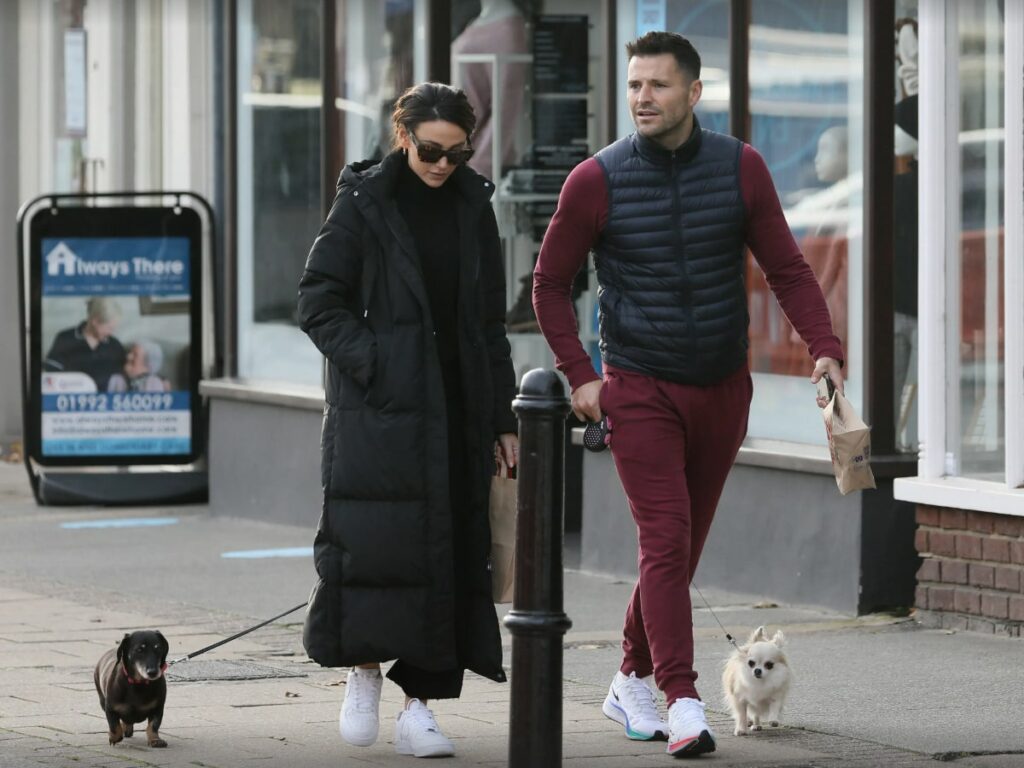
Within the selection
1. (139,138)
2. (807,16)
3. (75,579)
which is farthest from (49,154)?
(807,16)

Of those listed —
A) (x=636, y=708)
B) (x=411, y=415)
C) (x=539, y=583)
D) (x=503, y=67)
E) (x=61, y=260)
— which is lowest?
(x=636, y=708)

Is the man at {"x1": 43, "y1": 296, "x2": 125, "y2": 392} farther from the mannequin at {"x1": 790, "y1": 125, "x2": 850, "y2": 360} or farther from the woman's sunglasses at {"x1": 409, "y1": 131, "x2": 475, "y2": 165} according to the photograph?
the woman's sunglasses at {"x1": 409, "y1": 131, "x2": 475, "y2": 165}

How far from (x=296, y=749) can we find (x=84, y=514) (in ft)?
23.8

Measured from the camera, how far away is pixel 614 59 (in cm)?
1037

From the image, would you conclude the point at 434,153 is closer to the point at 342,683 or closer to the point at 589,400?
the point at 589,400

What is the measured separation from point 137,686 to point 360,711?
1.93 ft

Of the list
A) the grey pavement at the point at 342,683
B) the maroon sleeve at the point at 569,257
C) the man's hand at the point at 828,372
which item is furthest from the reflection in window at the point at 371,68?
the man's hand at the point at 828,372

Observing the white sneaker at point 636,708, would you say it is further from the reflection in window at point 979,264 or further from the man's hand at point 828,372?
the reflection in window at point 979,264

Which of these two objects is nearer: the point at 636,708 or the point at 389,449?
the point at 389,449

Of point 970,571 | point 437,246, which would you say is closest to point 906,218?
point 970,571

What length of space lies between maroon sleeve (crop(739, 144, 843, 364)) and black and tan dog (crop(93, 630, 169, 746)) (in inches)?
74.0

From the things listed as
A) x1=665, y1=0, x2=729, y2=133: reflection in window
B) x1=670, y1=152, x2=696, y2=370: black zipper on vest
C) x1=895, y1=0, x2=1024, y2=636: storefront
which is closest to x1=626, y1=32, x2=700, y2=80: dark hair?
x1=670, y1=152, x2=696, y2=370: black zipper on vest

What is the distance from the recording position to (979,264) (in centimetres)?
849

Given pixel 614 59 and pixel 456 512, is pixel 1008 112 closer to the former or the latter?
pixel 614 59
